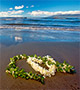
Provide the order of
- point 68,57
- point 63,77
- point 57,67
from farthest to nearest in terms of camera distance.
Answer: point 68,57
point 57,67
point 63,77

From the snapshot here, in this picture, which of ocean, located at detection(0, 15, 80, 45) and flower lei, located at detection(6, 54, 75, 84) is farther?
ocean, located at detection(0, 15, 80, 45)

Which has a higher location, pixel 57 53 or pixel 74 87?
pixel 57 53

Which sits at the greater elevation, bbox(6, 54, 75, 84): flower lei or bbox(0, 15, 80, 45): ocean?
bbox(0, 15, 80, 45): ocean

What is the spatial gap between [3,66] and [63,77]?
7.04ft

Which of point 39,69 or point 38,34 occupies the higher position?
point 38,34

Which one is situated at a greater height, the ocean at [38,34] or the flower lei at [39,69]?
the ocean at [38,34]

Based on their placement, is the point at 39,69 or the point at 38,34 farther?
the point at 38,34

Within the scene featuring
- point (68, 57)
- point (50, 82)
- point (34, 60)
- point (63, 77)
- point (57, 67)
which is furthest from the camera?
point (68, 57)

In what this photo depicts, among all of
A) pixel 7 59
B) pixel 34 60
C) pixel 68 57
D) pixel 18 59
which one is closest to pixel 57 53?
pixel 68 57

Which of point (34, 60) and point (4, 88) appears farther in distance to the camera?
point (34, 60)

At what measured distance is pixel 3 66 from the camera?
404 centimetres

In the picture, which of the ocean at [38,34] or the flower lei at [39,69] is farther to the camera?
the ocean at [38,34]

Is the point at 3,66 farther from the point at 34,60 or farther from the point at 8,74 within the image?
the point at 34,60

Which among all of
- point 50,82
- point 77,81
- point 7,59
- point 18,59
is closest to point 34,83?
point 50,82
